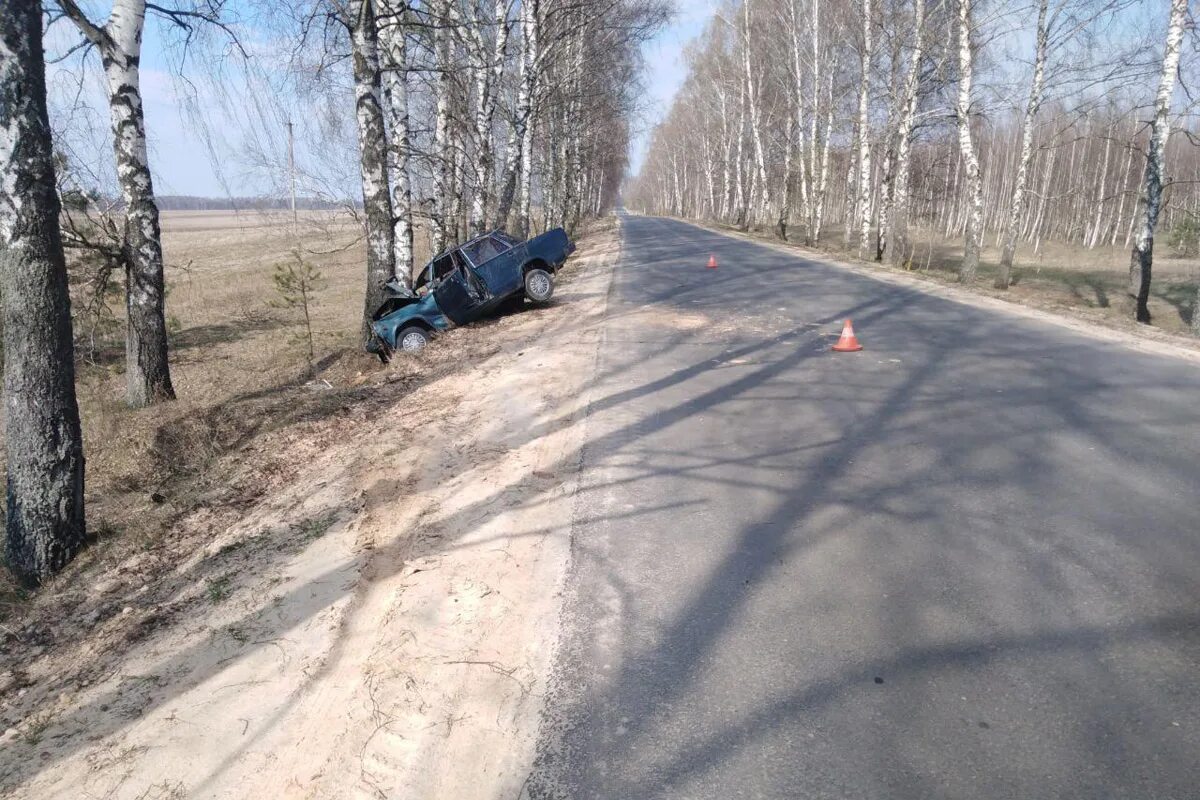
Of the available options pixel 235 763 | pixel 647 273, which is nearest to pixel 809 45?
pixel 647 273

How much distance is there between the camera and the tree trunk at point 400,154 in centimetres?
1288

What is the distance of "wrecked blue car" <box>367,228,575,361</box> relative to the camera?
1228 cm

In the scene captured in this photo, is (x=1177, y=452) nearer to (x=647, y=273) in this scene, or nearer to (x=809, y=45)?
(x=647, y=273)

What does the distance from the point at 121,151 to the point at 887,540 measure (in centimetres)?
996

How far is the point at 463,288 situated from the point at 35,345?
7.49 metres

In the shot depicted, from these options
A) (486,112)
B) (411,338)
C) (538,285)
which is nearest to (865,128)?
(486,112)

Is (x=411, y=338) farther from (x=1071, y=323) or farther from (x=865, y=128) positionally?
(x=865, y=128)

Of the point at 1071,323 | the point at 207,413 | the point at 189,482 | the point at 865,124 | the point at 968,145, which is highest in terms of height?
the point at 865,124

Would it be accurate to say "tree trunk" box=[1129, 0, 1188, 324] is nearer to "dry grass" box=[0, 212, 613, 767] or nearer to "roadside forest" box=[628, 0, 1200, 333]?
"roadside forest" box=[628, 0, 1200, 333]

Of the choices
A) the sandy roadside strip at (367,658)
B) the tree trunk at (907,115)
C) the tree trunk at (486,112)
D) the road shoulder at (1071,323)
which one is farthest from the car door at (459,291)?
the tree trunk at (907,115)

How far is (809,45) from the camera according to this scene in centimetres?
3228

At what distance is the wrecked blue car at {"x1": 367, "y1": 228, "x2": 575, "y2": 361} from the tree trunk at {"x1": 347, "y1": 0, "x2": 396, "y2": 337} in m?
0.32

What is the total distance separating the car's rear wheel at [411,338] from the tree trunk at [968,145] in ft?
45.4

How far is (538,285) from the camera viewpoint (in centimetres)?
1383
